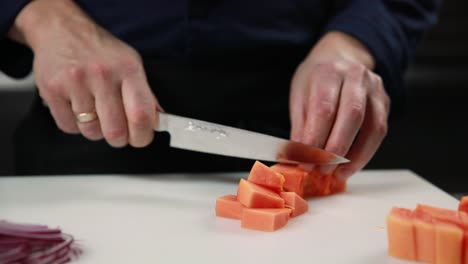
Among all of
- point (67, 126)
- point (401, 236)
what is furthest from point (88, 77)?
point (401, 236)

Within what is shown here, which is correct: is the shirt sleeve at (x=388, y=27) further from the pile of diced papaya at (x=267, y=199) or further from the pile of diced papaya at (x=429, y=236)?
the pile of diced papaya at (x=429, y=236)

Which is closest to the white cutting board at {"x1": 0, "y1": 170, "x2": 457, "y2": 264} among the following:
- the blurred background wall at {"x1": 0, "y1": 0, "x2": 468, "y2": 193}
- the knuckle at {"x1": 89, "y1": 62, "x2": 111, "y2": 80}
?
the knuckle at {"x1": 89, "y1": 62, "x2": 111, "y2": 80}

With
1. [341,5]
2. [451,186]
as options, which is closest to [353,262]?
[341,5]

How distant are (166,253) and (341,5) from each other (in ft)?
2.93

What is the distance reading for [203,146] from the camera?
3.99 feet

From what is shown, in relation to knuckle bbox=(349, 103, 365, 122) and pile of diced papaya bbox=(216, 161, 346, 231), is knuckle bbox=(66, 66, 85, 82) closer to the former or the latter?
pile of diced papaya bbox=(216, 161, 346, 231)

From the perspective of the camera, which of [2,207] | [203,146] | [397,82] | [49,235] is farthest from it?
[397,82]

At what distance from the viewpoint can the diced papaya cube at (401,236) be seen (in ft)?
2.88

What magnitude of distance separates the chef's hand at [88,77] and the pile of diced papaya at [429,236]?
51 centimetres

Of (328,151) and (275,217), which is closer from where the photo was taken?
(275,217)

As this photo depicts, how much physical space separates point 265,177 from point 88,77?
386 millimetres

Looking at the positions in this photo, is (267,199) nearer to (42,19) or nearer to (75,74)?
(75,74)

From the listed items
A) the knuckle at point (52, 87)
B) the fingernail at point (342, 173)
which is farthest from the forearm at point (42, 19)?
the fingernail at point (342, 173)

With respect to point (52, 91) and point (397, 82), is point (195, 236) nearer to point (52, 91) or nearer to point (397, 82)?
point (52, 91)
